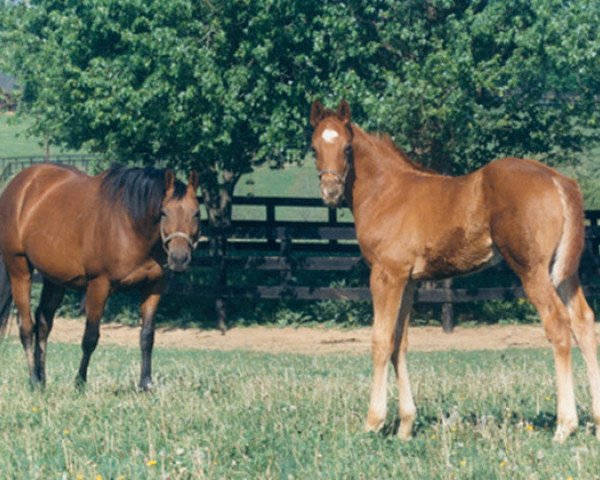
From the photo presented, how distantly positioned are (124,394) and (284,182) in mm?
35876

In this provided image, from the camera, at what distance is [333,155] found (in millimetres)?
8031

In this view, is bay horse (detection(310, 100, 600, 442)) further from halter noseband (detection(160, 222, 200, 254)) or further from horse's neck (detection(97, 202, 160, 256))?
horse's neck (detection(97, 202, 160, 256))

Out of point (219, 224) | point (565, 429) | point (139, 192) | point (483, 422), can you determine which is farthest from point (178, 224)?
point (219, 224)

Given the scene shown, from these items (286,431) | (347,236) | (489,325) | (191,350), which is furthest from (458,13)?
(286,431)

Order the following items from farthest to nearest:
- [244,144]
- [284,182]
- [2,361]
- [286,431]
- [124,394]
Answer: [284,182] < [244,144] < [2,361] < [124,394] < [286,431]

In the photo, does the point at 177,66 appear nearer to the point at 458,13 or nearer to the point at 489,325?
the point at 458,13

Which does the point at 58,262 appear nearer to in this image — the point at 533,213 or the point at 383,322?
the point at 383,322

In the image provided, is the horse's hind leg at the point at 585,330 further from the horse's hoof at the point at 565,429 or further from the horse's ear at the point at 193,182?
the horse's ear at the point at 193,182

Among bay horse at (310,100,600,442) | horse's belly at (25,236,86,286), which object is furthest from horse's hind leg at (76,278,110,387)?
bay horse at (310,100,600,442)

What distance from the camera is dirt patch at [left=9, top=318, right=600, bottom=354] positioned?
783 inches

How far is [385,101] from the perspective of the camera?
19031 mm

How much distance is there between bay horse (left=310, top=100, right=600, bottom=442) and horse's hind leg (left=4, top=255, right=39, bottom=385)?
14.8ft

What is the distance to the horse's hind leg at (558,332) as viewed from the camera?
710 cm

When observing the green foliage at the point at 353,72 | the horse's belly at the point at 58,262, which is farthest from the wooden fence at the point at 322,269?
the horse's belly at the point at 58,262
